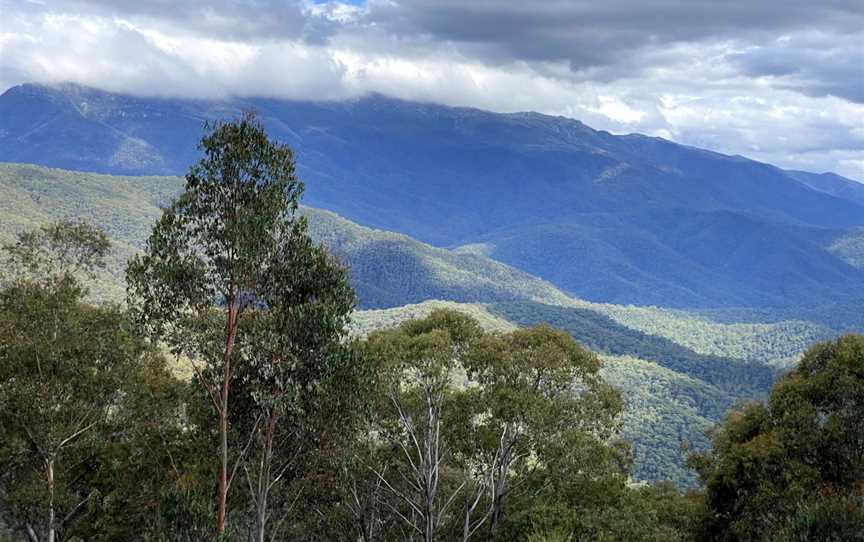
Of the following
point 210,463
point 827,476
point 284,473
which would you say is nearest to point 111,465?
point 210,463

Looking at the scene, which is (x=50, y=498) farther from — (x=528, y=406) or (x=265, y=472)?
(x=528, y=406)

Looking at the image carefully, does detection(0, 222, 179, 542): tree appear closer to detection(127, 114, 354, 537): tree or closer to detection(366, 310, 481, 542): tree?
detection(127, 114, 354, 537): tree

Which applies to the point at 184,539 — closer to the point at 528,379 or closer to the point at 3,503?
the point at 3,503

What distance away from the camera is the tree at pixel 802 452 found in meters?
27.9

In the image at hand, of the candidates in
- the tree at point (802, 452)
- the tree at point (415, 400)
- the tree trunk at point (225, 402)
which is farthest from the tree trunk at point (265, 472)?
the tree at point (802, 452)

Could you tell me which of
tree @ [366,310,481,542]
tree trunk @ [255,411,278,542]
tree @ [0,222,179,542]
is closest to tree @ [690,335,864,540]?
tree @ [366,310,481,542]

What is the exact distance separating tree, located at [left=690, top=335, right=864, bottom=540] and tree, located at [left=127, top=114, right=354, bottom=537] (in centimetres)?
1904

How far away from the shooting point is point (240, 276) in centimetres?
A: 1992

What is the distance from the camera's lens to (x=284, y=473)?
24250 mm

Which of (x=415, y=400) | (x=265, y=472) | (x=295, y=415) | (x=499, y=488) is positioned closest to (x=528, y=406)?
(x=499, y=488)

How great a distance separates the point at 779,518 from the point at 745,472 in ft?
7.76

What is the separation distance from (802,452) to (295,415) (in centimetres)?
2067

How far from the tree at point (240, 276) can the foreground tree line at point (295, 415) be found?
62 millimetres

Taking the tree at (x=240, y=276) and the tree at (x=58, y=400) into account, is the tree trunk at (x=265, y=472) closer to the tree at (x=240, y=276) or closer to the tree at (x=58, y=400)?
the tree at (x=240, y=276)
